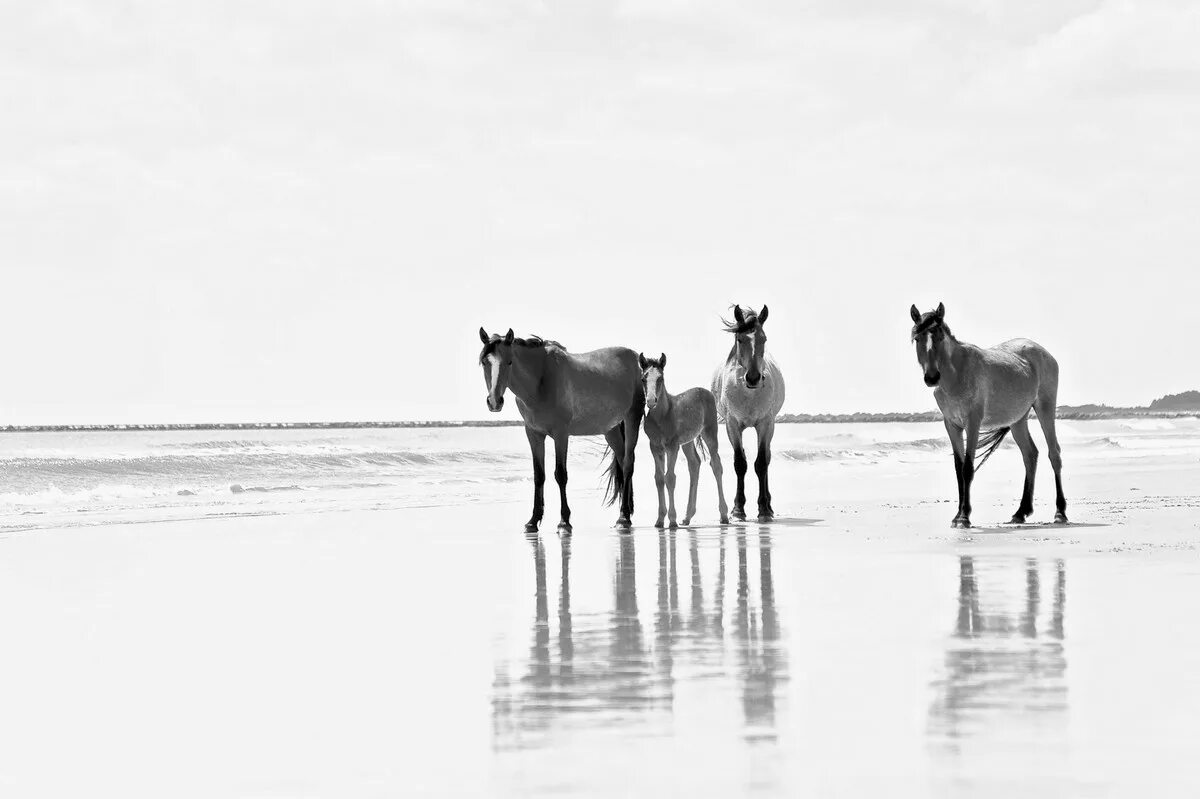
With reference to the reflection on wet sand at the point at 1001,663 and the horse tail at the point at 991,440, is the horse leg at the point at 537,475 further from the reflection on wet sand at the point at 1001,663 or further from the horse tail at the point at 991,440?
the reflection on wet sand at the point at 1001,663

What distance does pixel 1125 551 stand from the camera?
9719mm

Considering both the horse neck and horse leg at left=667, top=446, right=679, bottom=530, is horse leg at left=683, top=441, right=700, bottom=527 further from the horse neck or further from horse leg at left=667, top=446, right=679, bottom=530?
the horse neck

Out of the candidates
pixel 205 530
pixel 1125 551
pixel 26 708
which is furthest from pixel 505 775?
pixel 205 530

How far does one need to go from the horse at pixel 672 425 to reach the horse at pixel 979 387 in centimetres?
Answer: 237

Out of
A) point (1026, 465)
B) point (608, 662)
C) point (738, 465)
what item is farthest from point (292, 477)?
point (608, 662)

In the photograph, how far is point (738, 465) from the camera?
15.2 metres

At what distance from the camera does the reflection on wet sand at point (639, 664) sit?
4383 millimetres

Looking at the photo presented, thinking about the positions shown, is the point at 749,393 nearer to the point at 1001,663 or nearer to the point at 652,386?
the point at 652,386

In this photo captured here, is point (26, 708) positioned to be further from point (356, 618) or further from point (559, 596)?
point (559, 596)

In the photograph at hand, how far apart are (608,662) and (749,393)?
32.5 feet

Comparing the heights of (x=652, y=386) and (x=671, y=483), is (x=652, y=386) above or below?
above

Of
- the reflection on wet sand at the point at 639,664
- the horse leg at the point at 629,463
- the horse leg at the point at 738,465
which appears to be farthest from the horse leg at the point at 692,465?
the reflection on wet sand at the point at 639,664

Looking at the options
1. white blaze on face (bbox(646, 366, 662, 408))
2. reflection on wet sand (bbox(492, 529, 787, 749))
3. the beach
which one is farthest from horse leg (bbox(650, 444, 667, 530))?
reflection on wet sand (bbox(492, 529, 787, 749))

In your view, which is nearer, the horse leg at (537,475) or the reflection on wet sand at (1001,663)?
the reflection on wet sand at (1001,663)
